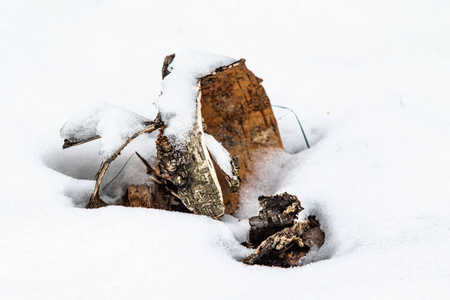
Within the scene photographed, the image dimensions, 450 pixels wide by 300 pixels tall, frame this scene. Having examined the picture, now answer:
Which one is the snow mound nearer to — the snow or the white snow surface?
the white snow surface

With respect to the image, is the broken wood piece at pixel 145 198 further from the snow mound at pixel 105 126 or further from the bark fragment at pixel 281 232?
the bark fragment at pixel 281 232

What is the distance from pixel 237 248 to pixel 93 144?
25.9 inches

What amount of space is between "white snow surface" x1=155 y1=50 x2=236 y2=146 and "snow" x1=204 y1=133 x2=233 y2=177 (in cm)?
9

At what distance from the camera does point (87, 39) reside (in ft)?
5.60

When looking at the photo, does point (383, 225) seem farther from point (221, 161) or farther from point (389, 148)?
point (221, 161)

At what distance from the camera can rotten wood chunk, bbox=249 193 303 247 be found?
100 cm

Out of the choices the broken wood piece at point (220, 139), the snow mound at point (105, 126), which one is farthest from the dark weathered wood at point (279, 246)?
the snow mound at point (105, 126)

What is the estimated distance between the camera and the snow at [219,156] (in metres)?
1.07

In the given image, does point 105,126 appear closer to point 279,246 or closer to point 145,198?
point 145,198

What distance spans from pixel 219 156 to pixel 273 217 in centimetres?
→ 23

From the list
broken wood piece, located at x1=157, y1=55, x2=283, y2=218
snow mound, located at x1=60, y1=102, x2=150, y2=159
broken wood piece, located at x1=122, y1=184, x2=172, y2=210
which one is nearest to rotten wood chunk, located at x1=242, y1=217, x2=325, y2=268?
broken wood piece, located at x1=157, y1=55, x2=283, y2=218

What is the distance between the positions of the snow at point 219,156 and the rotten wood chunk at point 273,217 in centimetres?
14

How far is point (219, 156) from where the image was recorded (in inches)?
42.9

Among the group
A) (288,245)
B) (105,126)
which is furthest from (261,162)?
(105,126)
